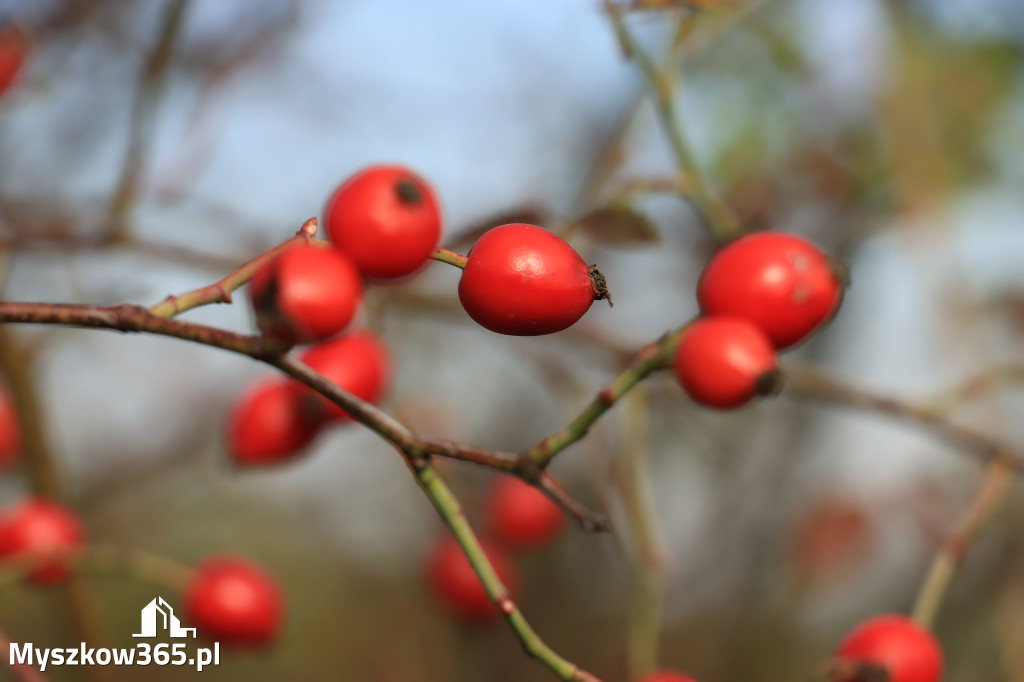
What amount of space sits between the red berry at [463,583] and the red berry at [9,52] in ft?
6.28

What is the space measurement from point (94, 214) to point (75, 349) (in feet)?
6.79

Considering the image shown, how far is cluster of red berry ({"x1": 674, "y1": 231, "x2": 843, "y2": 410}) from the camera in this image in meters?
0.94

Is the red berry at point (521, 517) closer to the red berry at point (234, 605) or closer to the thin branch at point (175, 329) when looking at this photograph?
the red berry at point (234, 605)

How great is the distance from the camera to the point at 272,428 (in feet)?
5.61

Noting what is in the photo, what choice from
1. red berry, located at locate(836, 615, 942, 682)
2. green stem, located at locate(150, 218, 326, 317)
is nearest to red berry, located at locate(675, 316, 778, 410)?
green stem, located at locate(150, 218, 326, 317)

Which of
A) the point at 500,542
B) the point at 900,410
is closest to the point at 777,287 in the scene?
the point at 900,410

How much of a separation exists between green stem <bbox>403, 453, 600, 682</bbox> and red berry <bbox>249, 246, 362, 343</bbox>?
0.19m

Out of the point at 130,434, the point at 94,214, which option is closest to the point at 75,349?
the point at 130,434

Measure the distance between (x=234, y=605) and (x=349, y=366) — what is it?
958mm

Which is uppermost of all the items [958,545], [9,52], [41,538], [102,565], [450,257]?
[9,52]

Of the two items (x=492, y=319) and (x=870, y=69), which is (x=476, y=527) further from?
(x=870, y=69)

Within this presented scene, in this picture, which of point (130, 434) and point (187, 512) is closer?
point (130, 434)

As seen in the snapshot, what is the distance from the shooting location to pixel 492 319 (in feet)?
3.11

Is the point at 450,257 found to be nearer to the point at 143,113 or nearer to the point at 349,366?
the point at 349,366
